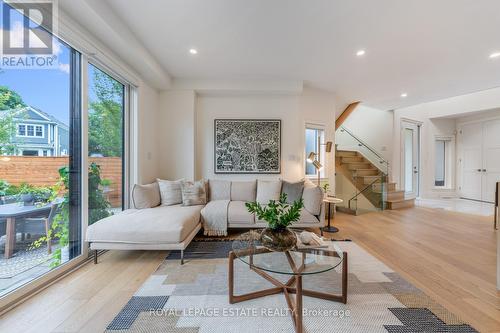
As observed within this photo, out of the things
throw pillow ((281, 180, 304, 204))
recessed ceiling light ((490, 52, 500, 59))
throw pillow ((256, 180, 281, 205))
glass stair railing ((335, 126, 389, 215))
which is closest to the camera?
recessed ceiling light ((490, 52, 500, 59))

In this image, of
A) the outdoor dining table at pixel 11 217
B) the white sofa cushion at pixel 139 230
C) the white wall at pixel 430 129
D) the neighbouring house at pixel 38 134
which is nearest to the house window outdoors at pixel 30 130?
the neighbouring house at pixel 38 134

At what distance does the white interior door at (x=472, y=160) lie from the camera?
6.08 m

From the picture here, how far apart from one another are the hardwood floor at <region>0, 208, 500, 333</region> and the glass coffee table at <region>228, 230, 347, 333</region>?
3.12 ft

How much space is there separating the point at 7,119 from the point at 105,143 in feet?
3.88

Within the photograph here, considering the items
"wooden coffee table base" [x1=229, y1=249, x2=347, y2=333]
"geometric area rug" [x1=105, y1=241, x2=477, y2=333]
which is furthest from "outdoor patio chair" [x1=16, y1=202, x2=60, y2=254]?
"wooden coffee table base" [x1=229, y1=249, x2=347, y2=333]

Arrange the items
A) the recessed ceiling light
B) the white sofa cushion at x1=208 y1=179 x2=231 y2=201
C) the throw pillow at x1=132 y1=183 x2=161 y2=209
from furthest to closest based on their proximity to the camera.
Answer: the white sofa cushion at x1=208 y1=179 x2=231 y2=201 → the throw pillow at x1=132 y1=183 x2=161 y2=209 → the recessed ceiling light

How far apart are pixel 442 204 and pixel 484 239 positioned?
3090 mm

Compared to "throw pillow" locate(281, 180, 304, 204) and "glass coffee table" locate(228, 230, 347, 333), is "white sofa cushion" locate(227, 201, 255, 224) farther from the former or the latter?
"glass coffee table" locate(228, 230, 347, 333)

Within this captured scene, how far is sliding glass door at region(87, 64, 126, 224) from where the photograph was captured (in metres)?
2.61

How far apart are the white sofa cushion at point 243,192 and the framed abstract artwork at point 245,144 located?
0.47 metres

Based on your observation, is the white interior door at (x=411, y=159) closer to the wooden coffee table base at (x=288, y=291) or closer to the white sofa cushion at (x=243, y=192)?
the white sofa cushion at (x=243, y=192)

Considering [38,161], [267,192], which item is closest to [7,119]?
[38,161]

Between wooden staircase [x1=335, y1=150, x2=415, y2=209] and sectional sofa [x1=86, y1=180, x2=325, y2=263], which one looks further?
wooden staircase [x1=335, y1=150, x2=415, y2=209]
